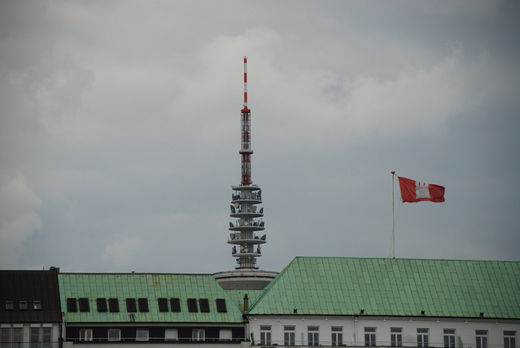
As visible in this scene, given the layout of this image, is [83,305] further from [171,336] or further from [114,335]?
[171,336]

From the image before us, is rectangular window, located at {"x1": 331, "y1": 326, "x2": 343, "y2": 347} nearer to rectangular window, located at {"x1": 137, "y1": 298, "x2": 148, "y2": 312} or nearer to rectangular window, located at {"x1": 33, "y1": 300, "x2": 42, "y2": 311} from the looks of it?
rectangular window, located at {"x1": 137, "y1": 298, "x2": 148, "y2": 312}

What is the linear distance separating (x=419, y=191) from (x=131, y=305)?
39105mm

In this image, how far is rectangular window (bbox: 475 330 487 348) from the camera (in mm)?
152875

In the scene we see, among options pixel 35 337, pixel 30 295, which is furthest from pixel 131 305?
pixel 35 337

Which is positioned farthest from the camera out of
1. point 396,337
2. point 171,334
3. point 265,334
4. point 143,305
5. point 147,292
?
point 396,337

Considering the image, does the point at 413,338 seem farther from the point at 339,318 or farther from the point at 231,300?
the point at 231,300

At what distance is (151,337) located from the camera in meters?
148

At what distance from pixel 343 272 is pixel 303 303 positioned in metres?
8.23

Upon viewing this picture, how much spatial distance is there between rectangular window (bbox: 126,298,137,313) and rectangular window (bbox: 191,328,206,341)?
7326 mm

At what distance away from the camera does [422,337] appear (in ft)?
500

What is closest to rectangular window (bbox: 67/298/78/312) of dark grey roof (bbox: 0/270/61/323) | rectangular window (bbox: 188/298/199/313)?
dark grey roof (bbox: 0/270/61/323)

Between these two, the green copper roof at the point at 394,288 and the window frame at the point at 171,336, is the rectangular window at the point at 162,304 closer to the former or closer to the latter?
the window frame at the point at 171,336

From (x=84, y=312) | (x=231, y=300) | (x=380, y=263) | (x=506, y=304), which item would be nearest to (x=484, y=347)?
(x=506, y=304)

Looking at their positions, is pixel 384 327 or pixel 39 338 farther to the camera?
pixel 384 327
